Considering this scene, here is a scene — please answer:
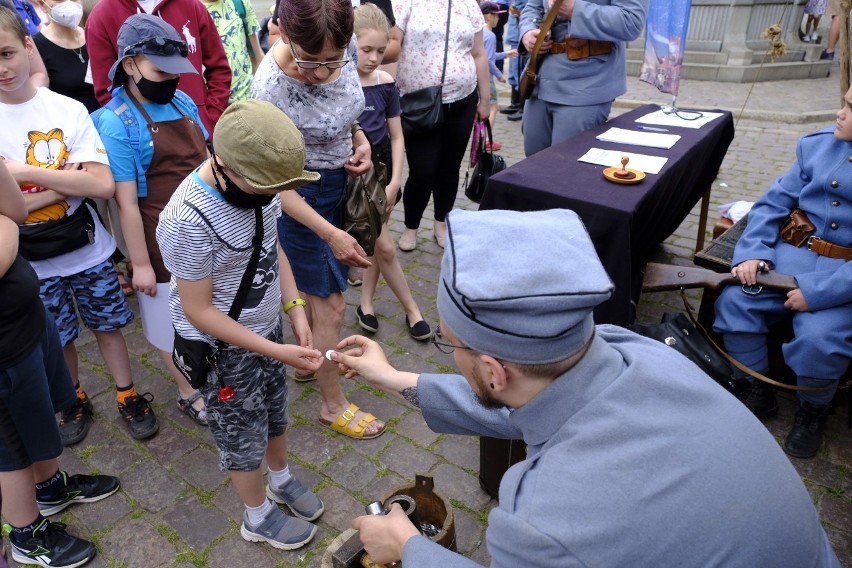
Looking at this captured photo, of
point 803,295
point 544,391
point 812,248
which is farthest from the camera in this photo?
point 812,248

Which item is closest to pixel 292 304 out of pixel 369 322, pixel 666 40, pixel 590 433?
pixel 590 433

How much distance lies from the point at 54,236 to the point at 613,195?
2.59 m

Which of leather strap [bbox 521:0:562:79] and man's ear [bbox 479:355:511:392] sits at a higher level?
leather strap [bbox 521:0:562:79]

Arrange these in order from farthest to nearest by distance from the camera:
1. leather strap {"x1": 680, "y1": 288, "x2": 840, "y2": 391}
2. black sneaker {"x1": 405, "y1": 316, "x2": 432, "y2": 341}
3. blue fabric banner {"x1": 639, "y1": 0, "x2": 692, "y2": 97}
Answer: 1. blue fabric banner {"x1": 639, "y1": 0, "x2": 692, "y2": 97}
2. black sneaker {"x1": 405, "y1": 316, "x2": 432, "y2": 341}
3. leather strap {"x1": 680, "y1": 288, "x2": 840, "y2": 391}

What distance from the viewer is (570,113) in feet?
13.7

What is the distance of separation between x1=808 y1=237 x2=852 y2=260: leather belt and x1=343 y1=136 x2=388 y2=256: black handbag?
2.19 metres

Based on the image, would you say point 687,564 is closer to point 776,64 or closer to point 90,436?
point 90,436

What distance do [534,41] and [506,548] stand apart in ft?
12.6

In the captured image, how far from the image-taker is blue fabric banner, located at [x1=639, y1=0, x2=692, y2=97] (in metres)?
4.51

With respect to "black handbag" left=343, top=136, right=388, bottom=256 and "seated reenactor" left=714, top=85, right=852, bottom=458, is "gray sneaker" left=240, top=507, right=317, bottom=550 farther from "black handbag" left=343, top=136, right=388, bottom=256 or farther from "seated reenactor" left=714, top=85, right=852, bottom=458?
"seated reenactor" left=714, top=85, right=852, bottom=458

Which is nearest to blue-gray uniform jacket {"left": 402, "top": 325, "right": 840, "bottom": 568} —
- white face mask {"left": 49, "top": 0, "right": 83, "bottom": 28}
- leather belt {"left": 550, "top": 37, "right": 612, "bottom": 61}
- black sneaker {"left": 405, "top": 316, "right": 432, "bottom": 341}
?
black sneaker {"left": 405, "top": 316, "right": 432, "bottom": 341}

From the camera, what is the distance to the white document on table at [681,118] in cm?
423

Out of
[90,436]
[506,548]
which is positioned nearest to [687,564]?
[506,548]

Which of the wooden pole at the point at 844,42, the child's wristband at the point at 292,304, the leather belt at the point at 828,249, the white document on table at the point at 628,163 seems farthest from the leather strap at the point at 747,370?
the child's wristband at the point at 292,304
